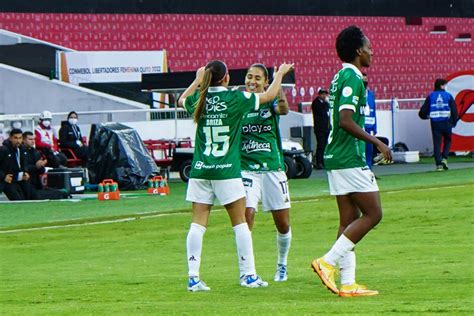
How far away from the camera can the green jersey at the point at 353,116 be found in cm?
1002

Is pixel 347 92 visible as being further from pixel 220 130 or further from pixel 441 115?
pixel 441 115

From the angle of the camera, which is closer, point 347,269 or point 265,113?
point 347,269

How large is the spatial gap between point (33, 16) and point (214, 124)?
30902 mm

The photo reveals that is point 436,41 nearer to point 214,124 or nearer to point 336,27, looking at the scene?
point 336,27

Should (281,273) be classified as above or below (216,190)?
below

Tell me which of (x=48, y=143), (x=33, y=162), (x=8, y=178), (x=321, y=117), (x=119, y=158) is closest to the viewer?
(x=8, y=178)

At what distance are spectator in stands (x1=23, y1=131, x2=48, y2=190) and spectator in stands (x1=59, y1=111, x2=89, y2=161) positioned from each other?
13.0 ft

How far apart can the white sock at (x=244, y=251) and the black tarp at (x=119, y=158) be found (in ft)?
60.0

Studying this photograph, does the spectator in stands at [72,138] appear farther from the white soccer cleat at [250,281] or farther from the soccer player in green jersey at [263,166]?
the white soccer cleat at [250,281]


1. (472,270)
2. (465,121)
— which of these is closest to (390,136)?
(465,121)

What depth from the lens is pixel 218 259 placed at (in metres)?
14.2

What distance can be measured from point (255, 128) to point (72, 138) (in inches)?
768

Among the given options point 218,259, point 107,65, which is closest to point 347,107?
point 218,259

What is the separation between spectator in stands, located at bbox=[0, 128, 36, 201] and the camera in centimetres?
2569
